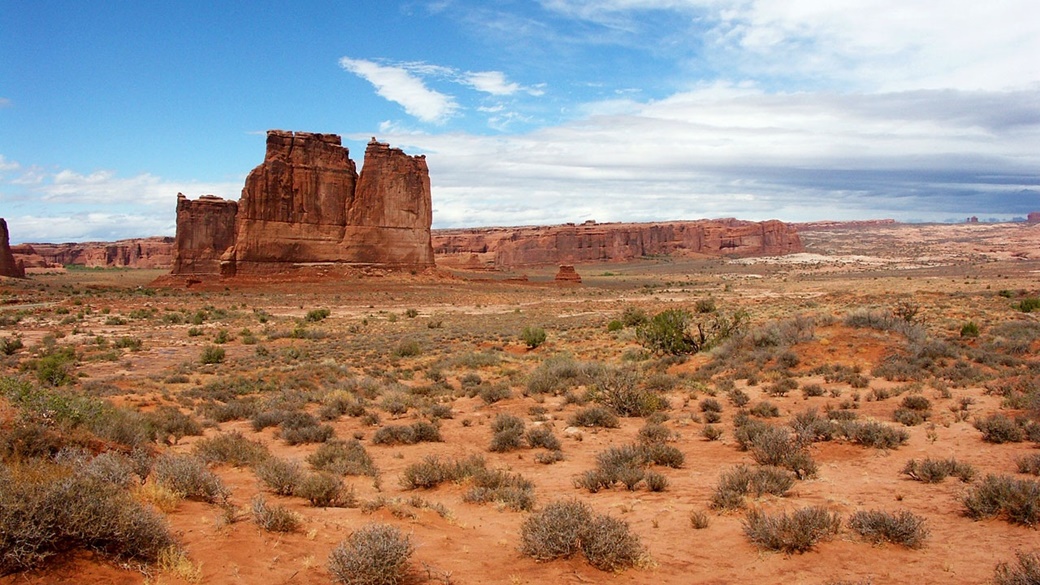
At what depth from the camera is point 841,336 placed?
16.7 m

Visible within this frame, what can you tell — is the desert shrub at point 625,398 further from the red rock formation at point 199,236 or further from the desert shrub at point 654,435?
the red rock formation at point 199,236

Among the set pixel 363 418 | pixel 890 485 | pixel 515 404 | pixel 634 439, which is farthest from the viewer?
pixel 515 404

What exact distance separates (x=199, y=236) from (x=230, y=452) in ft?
240

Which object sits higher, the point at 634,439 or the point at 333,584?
the point at 333,584

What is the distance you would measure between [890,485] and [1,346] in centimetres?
2604

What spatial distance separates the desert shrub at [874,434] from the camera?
8688 mm

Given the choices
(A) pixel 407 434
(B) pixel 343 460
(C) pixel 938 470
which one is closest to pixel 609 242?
(A) pixel 407 434

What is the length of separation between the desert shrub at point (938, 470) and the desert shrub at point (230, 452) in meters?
8.03

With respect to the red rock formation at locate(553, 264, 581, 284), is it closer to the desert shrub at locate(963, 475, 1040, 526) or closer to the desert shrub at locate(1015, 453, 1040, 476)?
the desert shrub at locate(1015, 453, 1040, 476)

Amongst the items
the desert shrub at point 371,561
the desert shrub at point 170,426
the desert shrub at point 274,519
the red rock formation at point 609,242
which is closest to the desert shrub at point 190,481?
the desert shrub at point 274,519

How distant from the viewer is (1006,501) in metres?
5.78

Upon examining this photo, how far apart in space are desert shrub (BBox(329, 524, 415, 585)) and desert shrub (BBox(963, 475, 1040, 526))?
5314mm

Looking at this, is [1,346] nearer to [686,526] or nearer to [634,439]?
[634,439]

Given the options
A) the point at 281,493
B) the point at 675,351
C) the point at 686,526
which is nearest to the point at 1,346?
the point at 281,493
